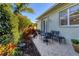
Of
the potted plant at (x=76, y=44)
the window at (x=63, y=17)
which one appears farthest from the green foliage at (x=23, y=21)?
the potted plant at (x=76, y=44)

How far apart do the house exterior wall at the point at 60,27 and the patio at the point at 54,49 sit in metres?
0.20

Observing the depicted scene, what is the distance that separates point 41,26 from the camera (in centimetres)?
340

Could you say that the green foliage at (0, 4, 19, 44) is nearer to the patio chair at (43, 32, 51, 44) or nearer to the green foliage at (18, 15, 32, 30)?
the green foliage at (18, 15, 32, 30)

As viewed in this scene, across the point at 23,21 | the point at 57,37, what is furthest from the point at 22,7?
the point at 57,37

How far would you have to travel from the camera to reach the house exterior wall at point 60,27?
323cm

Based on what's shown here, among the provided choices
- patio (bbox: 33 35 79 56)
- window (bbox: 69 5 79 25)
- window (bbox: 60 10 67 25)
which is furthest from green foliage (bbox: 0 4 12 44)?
window (bbox: 69 5 79 25)

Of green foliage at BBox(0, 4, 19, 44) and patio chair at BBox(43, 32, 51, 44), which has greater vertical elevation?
green foliage at BBox(0, 4, 19, 44)

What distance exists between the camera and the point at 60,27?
132 inches

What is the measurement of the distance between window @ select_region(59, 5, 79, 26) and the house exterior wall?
10cm

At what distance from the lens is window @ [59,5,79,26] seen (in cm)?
327

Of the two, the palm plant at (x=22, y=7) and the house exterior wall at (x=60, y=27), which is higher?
the palm plant at (x=22, y=7)

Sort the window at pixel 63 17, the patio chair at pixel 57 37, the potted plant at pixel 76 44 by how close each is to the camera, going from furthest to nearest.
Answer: the window at pixel 63 17, the patio chair at pixel 57 37, the potted plant at pixel 76 44

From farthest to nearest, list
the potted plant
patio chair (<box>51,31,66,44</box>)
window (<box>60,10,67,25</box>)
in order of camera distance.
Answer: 1. window (<box>60,10,67,25</box>)
2. patio chair (<box>51,31,66,44</box>)
3. the potted plant

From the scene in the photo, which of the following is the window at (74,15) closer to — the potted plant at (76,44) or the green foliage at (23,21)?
the potted plant at (76,44)
